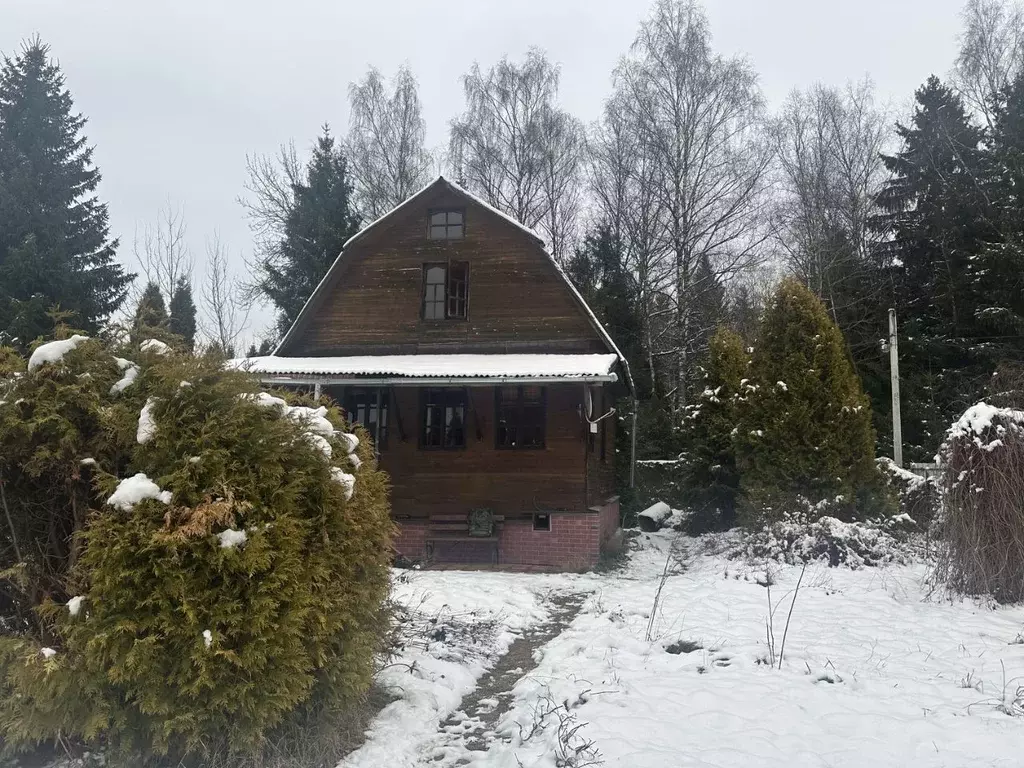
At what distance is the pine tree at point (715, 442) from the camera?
1452 cm

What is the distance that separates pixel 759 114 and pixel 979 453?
60.0 ft

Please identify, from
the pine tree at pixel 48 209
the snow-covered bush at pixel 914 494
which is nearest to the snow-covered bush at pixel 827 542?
the snow-covered bush at pixel 914 494

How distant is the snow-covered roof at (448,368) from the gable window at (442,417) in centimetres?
61

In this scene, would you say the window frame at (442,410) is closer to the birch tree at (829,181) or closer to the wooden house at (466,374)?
the wooden house at (466,374)

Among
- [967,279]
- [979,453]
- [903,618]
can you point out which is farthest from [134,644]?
[967,279]

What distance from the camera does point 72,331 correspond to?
13.1 ft

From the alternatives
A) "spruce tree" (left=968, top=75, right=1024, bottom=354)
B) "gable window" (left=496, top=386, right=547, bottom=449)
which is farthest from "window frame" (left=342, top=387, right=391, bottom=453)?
"spruce tree" (left=968, top=75, right=1024, bottom=354)

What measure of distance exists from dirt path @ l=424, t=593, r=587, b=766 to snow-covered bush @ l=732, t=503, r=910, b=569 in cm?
449

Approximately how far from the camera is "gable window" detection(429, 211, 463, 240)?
42.8 feet

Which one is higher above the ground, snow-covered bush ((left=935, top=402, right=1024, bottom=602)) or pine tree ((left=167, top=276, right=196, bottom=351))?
pine tree ((left=167, top=276, right=196, bottom=351))

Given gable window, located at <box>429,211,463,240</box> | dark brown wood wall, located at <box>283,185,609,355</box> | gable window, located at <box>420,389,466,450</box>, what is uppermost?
gable window, located at <box>429,211,463,240</box>

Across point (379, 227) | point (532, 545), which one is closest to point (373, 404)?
point (379, 227)

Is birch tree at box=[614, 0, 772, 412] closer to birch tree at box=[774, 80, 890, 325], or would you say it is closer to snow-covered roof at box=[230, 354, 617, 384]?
birch tree at box=[774, 80, 890, 325]

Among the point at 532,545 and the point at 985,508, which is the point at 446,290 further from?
the point at 985,508
